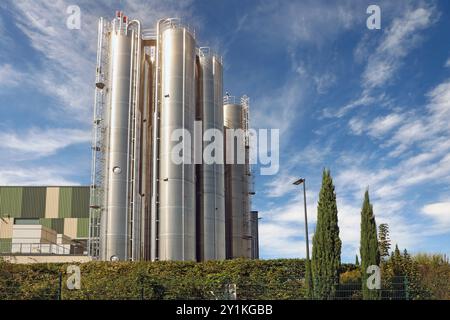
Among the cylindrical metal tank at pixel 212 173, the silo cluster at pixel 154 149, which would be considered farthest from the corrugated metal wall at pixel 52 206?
the cylindrical metal tank at pixel 212 173

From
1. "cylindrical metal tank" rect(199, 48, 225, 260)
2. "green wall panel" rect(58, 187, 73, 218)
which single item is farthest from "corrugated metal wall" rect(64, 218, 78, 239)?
"cylindrical metal tank" rect(199, 48, 225, 260)

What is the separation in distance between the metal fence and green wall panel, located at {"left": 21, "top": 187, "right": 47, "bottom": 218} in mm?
29312

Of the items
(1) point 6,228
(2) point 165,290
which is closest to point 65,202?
(1) point 6,228

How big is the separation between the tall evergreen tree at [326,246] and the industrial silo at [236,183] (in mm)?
19096

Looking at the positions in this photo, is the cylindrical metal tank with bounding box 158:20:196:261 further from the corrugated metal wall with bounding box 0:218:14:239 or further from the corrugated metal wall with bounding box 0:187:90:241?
the corrugated metal wall with bounding box 0:218:14:239

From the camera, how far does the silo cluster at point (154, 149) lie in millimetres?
→ 36188

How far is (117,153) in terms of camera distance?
37219 millimetres

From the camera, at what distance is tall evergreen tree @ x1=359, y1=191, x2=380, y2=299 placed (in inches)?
1025

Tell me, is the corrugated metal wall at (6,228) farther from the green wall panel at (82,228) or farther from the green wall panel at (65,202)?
the green wall panel at (82,228)

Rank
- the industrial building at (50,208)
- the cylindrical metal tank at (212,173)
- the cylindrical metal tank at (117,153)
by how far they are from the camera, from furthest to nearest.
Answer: the industrial building at (50,208), the cylindrical metal tank at (212,173), the cylindrical metal tank at (117,153)

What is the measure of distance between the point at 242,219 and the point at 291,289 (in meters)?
20.6

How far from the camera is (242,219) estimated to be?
155ft

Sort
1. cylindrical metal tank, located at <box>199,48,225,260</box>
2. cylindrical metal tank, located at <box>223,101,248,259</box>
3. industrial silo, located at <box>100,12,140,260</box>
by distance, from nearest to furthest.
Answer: industrial silo, located at <box>100,12,140,260</box> < cylindrical metal tank, located at <box>199,48,225,260</box> < cylindrical metal tank, located at <box>223,101,248,259</box>
